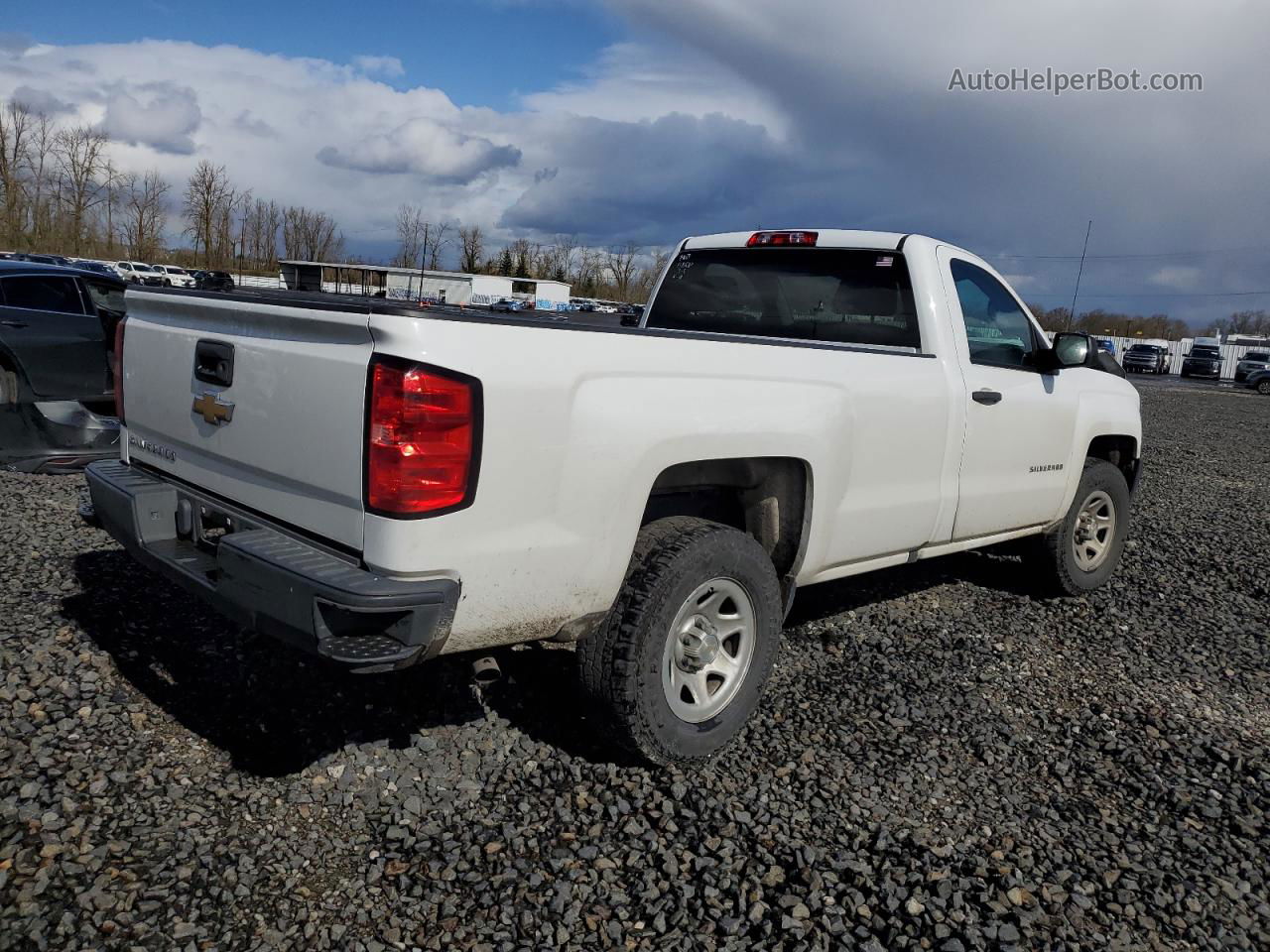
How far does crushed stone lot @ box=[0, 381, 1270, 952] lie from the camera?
253 centimetres

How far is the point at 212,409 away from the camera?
3.01 metres

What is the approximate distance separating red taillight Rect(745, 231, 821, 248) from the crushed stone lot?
2.00m

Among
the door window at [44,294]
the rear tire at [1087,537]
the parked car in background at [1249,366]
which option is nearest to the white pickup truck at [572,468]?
the rear tire at [1087,537]

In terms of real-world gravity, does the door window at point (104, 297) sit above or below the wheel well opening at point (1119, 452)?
above

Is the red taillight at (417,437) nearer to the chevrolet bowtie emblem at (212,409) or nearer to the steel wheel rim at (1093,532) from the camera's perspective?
the chevrolet bowtie emblem at (212,409)

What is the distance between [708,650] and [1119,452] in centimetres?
397

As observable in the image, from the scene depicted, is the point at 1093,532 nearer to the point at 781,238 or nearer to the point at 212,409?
the point at 781,238

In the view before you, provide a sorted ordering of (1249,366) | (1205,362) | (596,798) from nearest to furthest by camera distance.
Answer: (596,798) < (1249,366) < (1205,362)

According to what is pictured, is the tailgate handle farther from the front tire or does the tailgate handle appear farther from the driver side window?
the driver side window

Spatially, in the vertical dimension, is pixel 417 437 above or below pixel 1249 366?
below

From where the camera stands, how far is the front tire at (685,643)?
3021 millimetres

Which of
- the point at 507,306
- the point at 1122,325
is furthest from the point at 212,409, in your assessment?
the point at 1122,325

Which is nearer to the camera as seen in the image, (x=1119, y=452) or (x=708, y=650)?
(x=708, y=650)

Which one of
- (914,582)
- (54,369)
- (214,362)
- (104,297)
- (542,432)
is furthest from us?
(104,297)
